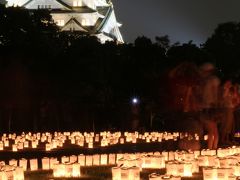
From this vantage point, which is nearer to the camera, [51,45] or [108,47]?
[51,45]

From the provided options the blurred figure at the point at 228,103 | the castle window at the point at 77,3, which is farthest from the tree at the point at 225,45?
the blurred figure at the point at 228,103

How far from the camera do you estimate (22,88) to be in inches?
1296

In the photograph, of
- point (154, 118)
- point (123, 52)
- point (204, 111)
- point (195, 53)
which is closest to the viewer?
point (204, 111)

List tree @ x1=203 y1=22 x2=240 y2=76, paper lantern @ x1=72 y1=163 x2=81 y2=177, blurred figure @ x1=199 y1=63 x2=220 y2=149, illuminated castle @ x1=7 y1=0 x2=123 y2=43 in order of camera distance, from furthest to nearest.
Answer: illuminated castle @ x1=7 y1=0 x2=123 y2=43 < tree @ x1=203 y1=22 x2=240 y2=76 < blurred figure @ x1=199 y1=63 x2=220 y2=149 < paper lantern @ x1=72 y1=163 x2=81 y2=177

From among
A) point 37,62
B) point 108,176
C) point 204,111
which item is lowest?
point 108,176

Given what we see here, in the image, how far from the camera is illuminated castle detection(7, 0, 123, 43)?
65.8 metres

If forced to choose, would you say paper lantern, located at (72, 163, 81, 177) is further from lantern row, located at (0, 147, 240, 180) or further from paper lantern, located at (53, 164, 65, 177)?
paper lantern, located at (53, 164, 65, 177)

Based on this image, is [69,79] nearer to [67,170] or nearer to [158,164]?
[158,164]

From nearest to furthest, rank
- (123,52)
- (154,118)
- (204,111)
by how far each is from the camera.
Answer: (204,111)
(154,118)
(123,52)

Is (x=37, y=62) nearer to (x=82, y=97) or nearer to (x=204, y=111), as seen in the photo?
(x=82, y=97)

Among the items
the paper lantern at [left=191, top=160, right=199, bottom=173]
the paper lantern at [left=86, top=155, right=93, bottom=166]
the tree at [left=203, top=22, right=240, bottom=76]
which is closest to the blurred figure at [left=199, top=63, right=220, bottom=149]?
the paper lantern at [left=191, top=160, right=199, bottom=173]

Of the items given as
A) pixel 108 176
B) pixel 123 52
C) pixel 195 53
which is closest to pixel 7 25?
pixel 123 52

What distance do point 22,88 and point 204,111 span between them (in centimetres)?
1644

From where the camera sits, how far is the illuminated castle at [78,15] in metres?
65.8
